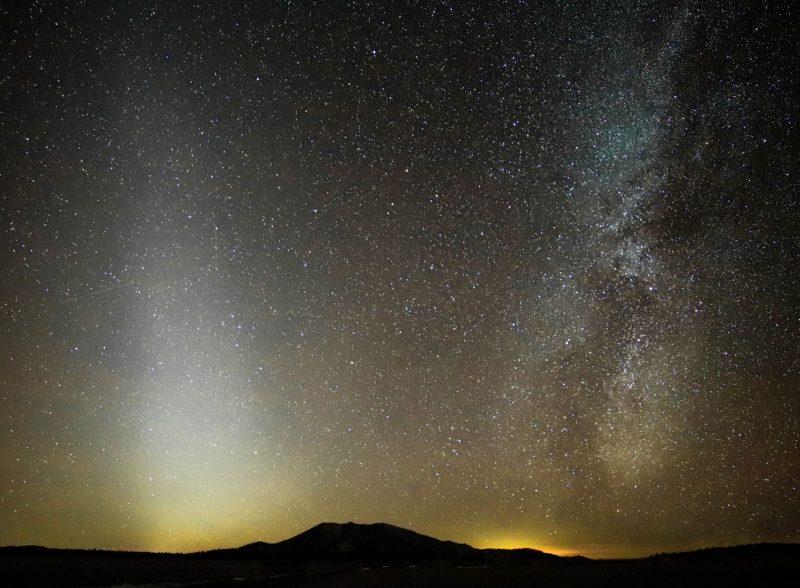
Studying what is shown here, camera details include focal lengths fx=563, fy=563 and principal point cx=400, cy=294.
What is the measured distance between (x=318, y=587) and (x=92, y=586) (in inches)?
227

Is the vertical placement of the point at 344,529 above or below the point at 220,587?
above

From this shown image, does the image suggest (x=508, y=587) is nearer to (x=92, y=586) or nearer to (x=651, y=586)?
(x=651, y=586)

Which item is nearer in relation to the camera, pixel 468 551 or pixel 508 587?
pixel 508 587

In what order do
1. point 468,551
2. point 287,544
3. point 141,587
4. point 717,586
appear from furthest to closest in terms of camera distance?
1. point 287,544
2. point 468,551
3. point 717,586
4. point 141,587

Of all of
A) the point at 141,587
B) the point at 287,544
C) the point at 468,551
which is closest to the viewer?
the point at 141,587

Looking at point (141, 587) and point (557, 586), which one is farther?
point (557, 586)

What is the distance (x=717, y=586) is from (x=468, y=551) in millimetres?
95559

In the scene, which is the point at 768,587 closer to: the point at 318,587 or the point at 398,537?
the point at 318,587

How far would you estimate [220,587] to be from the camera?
1320 centimetres

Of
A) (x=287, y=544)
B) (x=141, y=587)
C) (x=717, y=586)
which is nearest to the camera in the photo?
(x=141, y=587)

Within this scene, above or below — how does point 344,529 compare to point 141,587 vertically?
above

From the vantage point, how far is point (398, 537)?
120375 mm

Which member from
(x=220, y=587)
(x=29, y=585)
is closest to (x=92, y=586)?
(x=29, y=585)

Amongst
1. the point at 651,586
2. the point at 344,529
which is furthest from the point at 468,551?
the point at 651,586
